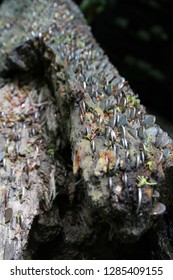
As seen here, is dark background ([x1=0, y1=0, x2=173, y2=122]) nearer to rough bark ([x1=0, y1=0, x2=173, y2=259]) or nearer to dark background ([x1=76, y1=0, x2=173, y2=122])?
dark background ([x1=76, y1=0, x2=173, y2=122])

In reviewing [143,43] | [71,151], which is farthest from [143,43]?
[71,151]

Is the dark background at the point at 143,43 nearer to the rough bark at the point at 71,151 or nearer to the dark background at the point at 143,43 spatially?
the dark background at the point at 143,43

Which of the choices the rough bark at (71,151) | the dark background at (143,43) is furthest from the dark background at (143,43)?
the rough bark at (71,151)

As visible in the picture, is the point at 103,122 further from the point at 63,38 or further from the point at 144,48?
the point at 144,48

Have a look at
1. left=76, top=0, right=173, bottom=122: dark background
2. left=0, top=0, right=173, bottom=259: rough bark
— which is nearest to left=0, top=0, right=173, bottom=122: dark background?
left=76, top=0, right=173, bottom=122: dark background

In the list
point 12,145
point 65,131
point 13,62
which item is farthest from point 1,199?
point 13,62
